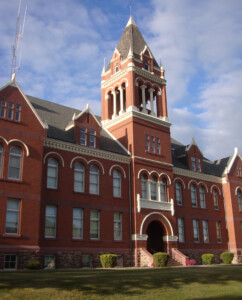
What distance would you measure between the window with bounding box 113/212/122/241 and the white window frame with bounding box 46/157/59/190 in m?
6.83

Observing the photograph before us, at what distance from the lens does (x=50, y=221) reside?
2830cm

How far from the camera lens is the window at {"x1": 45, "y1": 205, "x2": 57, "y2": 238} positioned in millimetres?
27938

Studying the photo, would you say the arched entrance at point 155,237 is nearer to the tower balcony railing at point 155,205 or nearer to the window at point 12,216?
the tower balcony railing at point 155,205

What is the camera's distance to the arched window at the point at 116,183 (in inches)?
1321

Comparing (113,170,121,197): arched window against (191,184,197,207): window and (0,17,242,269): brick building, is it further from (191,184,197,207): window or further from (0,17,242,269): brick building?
(191,184,197,207): window

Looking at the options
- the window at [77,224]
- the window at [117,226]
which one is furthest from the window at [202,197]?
the window at [77,224]

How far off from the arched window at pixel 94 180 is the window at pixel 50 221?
425 cm

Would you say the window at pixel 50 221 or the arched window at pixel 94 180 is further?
the arched window at pixel 94 180

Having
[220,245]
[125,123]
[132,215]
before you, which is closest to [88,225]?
[132,215]

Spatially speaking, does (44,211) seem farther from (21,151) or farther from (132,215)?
(132,215)

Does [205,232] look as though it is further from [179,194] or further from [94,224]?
[94,224]

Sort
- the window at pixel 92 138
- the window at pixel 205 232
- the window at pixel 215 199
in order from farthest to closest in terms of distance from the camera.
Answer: the window at pixel 215 199 < the window at pixel 205 232 < the window at pixel 92 138

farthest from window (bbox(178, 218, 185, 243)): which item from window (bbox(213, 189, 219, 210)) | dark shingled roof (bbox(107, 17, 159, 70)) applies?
dark shingled roof (bbox(107, 17, 159, 70))


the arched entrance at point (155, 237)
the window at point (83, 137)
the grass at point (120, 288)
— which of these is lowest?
the grass at point (120, 288)
